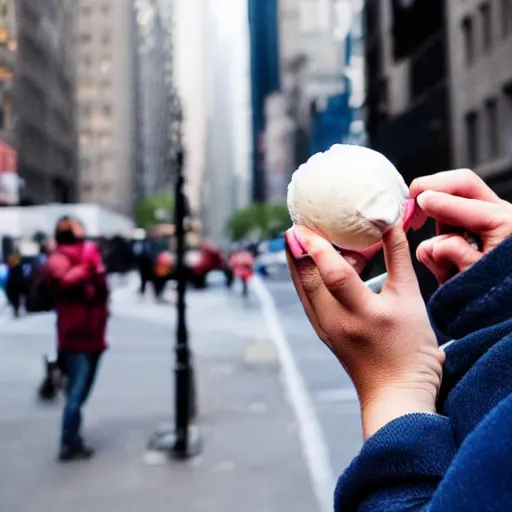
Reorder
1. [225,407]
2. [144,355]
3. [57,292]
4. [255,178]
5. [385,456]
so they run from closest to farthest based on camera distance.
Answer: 1. [385,456]
2. [57,292]
3. [225,407]
4. [144,355]
5. [255,178]

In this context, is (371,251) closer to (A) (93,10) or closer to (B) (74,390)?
(B) (74,390)

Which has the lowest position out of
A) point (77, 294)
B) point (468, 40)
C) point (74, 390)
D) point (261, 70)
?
point (261, 70)

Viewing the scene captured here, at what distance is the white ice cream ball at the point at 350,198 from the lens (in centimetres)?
112

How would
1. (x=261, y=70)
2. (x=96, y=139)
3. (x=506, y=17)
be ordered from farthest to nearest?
1. (x=261, y=70)
2. (x=96, y=139)
3. (x=506, y=17)

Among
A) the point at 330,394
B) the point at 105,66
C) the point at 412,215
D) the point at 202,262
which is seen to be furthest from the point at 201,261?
the point at 105,66

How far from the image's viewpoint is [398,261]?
1111 mm

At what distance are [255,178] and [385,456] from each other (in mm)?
163806

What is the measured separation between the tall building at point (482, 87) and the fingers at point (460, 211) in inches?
852

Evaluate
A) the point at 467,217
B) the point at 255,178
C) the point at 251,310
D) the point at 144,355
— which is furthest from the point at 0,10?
the point at 255,178

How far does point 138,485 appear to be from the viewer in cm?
592

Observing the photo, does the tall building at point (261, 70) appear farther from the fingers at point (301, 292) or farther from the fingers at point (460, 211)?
the fingers at point (301, 292)

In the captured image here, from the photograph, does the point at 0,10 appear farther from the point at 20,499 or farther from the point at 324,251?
the point at 324,251

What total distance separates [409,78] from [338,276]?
A: 33.6 m


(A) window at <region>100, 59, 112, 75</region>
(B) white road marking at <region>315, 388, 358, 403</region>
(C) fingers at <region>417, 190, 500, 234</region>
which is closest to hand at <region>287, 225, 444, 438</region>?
(C) fingers at <region>417, 190, 500, 234</region>
